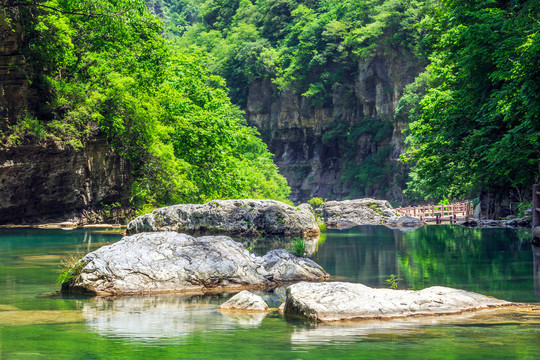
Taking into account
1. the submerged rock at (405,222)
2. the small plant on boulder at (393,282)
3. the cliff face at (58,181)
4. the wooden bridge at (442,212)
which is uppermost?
the cliff face at (58,181)

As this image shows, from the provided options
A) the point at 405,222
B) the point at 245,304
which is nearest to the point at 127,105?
the point at 405,222

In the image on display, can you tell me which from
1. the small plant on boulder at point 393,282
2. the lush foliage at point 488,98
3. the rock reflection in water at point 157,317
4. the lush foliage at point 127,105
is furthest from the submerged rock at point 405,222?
the rock reflection in water at point 157,317

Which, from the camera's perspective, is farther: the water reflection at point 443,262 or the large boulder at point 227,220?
the large boulder at point 227,220

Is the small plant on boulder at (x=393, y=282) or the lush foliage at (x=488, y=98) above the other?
the lush foliage at (x=488, y=98)

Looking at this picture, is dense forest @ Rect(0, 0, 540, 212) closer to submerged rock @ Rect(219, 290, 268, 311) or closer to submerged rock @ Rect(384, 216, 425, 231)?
submerged rock @ Rect(384, 216, 425, 231)

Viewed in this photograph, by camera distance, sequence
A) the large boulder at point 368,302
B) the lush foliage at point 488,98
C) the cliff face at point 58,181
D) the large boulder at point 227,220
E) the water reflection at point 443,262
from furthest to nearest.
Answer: the cliff face at point 58,181 < the large boulder at point 227,220 < the lush foliage at point 488,98 < the water reflection at point 443,262 < the large boulder at point 368,302

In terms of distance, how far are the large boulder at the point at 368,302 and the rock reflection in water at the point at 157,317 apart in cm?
67

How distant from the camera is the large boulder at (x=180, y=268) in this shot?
1175 centimetres

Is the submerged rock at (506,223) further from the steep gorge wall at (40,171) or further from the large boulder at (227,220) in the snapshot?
the steep gorge wall at (40,171)

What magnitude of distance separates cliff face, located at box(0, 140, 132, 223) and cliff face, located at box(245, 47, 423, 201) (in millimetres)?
41075

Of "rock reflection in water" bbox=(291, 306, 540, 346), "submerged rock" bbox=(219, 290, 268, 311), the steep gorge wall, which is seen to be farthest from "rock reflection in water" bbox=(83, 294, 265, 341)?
the steep gorge wall

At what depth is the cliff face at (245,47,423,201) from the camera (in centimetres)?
7025

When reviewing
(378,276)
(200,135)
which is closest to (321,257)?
(378,276)

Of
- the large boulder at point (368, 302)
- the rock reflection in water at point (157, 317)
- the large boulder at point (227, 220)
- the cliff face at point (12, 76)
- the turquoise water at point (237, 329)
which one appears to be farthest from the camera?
the cliff face at point (12, 76)
